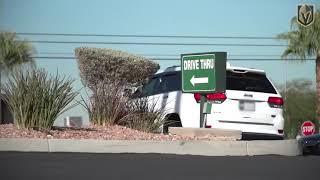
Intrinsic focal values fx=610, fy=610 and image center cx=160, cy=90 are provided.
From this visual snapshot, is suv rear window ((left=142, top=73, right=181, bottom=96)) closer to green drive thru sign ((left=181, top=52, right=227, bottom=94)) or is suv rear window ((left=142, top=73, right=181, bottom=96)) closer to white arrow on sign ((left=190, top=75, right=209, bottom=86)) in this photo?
green drive thru sign ((left=181, top=52, right=227, bottom=94))

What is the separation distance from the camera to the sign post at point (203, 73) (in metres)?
11.9

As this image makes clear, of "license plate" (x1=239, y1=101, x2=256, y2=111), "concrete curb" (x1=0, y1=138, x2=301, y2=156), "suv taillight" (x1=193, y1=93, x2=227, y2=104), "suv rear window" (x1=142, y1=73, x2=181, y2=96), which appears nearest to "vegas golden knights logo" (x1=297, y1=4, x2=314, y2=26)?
"suv rear window" (x1=142, y1=73, x2=181, y2=96)

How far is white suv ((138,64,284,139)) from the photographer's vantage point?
1230 centimetres

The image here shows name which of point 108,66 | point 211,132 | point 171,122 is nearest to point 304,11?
point 171,122

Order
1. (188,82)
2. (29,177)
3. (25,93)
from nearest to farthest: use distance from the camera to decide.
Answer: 1. (29,177)
2. (25,93)
3. (188,82)

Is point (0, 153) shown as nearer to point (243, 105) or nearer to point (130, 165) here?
point (130, 165)

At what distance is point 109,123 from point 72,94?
1.61m

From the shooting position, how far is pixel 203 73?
12.2 m

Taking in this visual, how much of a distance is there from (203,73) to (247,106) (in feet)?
3.75

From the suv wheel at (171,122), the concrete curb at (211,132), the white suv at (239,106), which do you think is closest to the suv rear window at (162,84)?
the white suv at (239,106)

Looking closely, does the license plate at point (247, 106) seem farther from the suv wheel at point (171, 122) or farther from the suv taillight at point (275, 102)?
the suv wheel at point (171, 122)

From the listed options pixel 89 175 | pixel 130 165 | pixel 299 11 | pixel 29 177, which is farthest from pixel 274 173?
pixel 299 11

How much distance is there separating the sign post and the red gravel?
3.30ft

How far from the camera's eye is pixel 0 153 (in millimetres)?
9203
